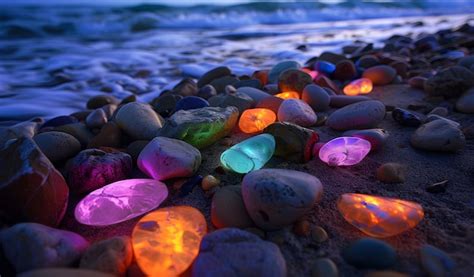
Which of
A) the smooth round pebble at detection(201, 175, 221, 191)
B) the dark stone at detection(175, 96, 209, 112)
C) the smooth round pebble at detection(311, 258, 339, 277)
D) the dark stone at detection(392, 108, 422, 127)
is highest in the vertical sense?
the dark stone at detection(392, 108, 422, 127)

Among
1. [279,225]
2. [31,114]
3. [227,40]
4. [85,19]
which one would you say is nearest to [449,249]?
[279,225]

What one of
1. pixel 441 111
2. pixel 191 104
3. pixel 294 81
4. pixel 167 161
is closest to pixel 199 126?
pixel 167 161

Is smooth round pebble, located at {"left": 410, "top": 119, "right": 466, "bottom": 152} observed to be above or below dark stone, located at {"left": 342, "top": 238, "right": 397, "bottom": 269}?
above

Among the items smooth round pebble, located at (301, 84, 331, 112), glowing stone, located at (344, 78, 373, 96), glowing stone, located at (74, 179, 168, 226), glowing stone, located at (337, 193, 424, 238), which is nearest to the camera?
glowing stone, located at (337, 193, 424, 238)

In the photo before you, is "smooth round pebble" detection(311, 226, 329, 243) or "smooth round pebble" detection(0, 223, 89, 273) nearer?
A: "smooth round pebble" detection(0, 223, 89, 273)

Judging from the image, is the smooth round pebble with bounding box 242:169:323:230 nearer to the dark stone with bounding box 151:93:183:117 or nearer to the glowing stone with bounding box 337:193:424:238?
the glowing stone with bounding box 337:193:424:238

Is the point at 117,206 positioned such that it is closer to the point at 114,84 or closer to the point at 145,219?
the point at 145,219

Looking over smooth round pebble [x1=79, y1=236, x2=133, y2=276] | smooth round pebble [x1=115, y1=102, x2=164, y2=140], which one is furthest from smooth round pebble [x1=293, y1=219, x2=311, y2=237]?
smooth round pebble [x1=115, y1=102, x2=164, y2=140]
